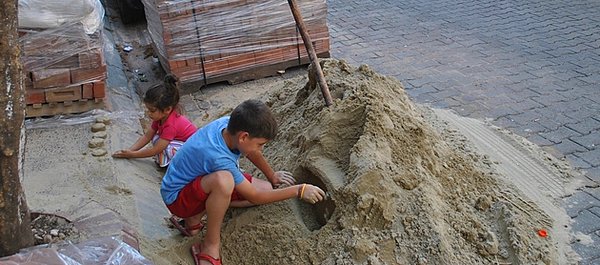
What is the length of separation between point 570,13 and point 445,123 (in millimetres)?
4248

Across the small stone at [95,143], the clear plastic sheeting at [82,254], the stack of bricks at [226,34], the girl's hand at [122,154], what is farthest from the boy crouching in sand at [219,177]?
the stack of bricks at [226,34]

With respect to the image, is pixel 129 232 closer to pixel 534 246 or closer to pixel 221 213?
pixel 221 213

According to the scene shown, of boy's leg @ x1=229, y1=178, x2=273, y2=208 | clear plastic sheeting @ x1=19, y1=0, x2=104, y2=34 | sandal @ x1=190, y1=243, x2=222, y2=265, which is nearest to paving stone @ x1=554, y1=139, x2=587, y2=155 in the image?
boy's leg @ x1=229, y1=178, x2=273, y2=208

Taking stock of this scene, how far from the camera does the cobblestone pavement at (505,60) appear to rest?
16.2 ft

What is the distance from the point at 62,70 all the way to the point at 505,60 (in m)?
4.02

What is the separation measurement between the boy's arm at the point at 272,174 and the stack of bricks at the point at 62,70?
2.05 m

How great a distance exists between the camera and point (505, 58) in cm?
674

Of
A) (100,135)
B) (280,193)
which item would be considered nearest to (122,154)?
(100,135)

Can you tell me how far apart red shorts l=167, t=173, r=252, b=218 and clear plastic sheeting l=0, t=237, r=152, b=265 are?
45 cm

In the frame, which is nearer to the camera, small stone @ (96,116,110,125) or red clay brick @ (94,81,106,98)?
small stone @ (96,116,110,125)

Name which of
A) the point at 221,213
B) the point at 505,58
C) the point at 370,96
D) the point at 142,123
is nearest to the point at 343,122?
the point at 370,96

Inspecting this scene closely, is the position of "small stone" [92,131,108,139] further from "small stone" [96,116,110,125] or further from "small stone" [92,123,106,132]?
"small stone" [96,116,110,125]

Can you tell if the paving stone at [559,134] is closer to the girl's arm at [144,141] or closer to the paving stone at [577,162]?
the paving stone at [577,162]

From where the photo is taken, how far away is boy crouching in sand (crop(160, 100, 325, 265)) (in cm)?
318
